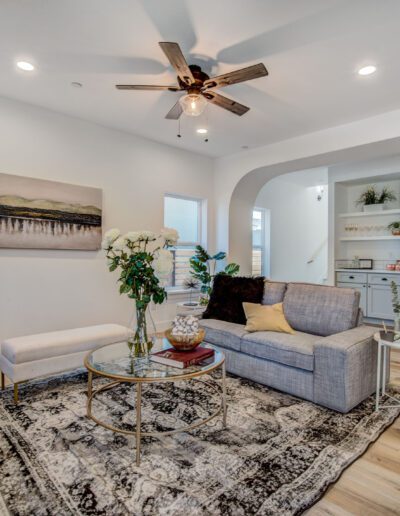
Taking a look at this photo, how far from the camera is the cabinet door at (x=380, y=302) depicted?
550 centimetres

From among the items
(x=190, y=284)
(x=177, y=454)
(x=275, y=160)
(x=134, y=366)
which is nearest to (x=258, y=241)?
(x=190, y=284)

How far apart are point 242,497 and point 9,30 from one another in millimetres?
3293

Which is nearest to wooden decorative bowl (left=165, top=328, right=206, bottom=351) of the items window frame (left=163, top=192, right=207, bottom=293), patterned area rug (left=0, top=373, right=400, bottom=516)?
patterned area rug (left=0, top=373, right=400, bottom=516)

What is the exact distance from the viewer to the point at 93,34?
96.1 inches

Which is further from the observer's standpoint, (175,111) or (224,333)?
(224,333)

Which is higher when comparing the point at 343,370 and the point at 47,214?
the point at 47,214

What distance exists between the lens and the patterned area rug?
1.58 m

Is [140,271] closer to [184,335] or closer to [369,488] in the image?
[184,335]

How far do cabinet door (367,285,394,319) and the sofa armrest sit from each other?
3.28 metres

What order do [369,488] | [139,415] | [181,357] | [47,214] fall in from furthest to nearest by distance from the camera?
[47,214]
[181,357]
[139,415]
[369,488]

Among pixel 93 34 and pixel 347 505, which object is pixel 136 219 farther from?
pixel 347 505

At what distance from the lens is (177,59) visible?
2.23 m

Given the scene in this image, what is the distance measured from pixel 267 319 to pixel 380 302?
3.45 meters

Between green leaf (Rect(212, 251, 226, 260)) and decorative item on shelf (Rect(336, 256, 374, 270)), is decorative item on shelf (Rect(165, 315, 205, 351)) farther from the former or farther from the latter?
decorative item on shelf (Rect(336, 256, 374, 270))
